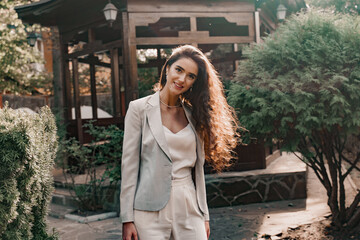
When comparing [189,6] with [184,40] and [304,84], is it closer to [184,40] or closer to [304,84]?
[184,40]

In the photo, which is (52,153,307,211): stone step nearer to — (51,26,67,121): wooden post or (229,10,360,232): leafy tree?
(229,10,360,232): leafy tree

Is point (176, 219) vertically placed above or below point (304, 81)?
below

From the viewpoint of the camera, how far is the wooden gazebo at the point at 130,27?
7.93 m

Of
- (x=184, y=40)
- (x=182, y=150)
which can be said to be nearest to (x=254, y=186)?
(x=184, y=40)

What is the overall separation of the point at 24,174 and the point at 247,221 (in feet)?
13.4

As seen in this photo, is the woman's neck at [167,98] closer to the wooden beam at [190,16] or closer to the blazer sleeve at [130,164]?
the blazer sleeve at [130,164]

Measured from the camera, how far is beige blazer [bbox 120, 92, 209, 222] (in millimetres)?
2367

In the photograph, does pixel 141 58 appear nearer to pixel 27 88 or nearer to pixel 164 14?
pixel 27 88

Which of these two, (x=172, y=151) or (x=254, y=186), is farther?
(x=254, y=186)

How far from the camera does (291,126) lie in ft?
16.1

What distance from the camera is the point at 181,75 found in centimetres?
→ 252

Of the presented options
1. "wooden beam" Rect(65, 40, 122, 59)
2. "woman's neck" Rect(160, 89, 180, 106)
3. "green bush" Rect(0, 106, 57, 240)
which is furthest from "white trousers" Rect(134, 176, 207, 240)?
"wooden beam" Rect(65, 40, 122, 59)

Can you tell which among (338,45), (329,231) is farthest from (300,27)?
(329,231)

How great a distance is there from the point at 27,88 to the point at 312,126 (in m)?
14.6
